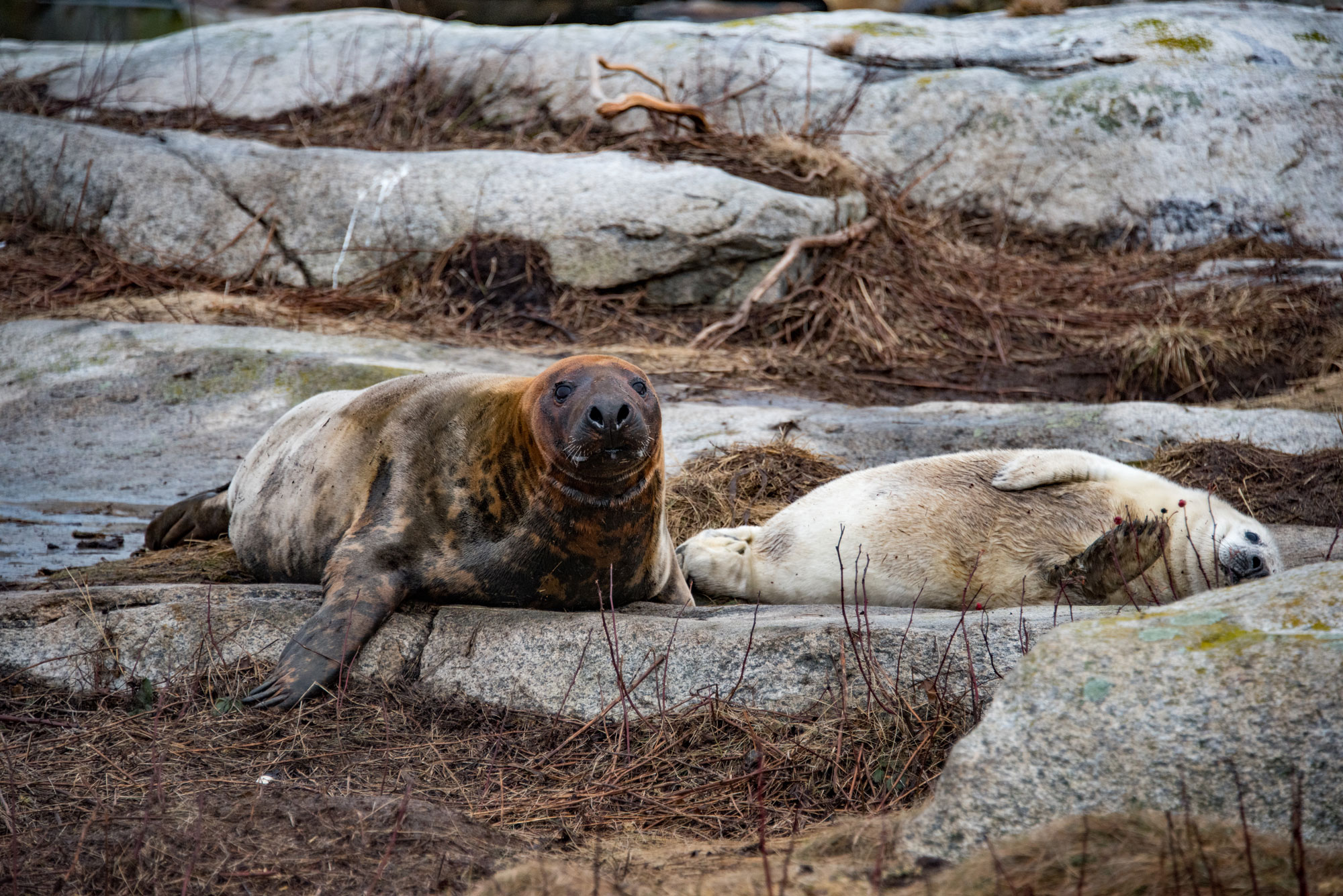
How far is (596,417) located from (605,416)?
3cm

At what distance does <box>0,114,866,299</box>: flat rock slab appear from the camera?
8055 millimetres

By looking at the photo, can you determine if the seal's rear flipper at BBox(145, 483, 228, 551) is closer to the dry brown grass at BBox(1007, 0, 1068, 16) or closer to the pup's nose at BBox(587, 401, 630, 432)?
the pup's nose at BBox(587, 401, 630, 432)

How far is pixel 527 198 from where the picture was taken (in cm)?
813

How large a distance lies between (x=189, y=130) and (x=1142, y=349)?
7615 mm

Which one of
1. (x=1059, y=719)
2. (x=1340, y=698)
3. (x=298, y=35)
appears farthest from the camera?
(x=298, y=35)

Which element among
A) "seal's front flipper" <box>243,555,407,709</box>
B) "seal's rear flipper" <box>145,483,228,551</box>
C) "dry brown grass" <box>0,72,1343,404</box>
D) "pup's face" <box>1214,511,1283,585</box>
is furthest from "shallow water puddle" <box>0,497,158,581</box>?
"pup's face" <box>1214,511,1283,585</box>

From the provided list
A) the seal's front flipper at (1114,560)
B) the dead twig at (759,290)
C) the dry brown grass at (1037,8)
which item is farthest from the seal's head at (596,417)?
the dry brown grass at (1037,8)

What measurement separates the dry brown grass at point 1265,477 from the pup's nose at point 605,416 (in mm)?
3020

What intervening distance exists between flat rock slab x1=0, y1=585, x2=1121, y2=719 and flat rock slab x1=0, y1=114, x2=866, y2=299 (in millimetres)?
4783

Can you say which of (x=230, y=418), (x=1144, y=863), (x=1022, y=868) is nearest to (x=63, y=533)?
(x=230, y=418)

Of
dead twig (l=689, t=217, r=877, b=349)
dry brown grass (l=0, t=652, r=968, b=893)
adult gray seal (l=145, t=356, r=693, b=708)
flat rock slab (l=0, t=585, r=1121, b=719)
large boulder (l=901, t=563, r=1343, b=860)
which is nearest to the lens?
large boulder (l=901, t=563, r=1343, b=860)

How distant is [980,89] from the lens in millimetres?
10406

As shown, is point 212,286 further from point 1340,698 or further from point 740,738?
point 1340,698

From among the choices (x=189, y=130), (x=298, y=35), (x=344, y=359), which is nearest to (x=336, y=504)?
(x=344, y=359)
